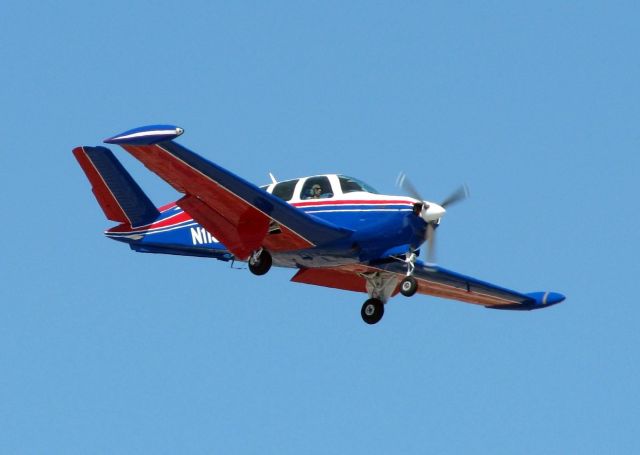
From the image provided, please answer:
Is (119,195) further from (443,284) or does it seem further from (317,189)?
(443,284)

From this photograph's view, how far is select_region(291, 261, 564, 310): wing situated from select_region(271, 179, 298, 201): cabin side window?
8.96ft

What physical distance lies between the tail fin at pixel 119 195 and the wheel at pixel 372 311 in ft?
19.9

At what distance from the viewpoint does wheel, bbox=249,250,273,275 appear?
31734mm

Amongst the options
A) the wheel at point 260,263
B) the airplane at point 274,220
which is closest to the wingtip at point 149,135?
the airplane at point 274,220

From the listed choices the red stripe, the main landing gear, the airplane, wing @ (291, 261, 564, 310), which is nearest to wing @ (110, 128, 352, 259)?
the airplane

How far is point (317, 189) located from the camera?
3228cm

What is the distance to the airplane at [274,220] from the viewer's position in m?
30.8

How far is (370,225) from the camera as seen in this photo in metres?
31.7

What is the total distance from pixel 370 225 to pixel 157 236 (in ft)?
21.0

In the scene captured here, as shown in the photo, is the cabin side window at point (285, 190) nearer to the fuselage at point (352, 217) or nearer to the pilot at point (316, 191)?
the fuselage at point (352, 217)

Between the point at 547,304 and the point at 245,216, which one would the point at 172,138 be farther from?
the point at 547,304

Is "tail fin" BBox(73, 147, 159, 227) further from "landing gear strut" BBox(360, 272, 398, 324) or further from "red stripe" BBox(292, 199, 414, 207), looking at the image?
"landing gear strut" BBox(360, 272, 398, 324)

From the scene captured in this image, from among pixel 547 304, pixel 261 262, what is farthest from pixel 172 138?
pixel 547 304

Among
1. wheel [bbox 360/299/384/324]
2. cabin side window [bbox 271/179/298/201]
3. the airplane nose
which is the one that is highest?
the airplane nose
